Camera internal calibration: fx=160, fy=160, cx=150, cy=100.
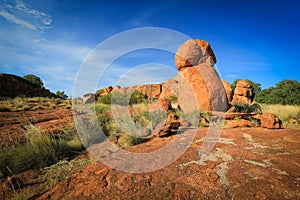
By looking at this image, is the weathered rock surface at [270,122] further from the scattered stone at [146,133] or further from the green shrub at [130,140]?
the green shrub at [130,140]

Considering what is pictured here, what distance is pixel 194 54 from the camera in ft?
32.2

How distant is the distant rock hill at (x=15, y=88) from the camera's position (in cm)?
2220

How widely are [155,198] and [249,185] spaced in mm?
965

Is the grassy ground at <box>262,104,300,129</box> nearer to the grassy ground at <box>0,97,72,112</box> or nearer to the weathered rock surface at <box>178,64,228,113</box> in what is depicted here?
the weathered rock surface at <box>178,64,228,113</box>

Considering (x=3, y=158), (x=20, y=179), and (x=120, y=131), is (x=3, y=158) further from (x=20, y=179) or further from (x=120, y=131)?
(x=120, y=131)

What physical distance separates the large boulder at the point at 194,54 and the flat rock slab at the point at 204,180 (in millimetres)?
7967

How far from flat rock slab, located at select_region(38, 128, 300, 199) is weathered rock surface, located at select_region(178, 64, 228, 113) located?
5811 mm

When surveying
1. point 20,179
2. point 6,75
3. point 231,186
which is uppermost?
point 6,75

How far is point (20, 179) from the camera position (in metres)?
2.47

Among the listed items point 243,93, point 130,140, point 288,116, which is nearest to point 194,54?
point 288,116

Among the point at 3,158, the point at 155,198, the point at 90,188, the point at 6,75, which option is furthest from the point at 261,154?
the point at 6,75

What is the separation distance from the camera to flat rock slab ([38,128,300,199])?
1.55 m

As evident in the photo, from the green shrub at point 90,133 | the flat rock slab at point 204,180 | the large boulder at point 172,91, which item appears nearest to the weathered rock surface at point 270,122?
the flat rock slab at point 204,180

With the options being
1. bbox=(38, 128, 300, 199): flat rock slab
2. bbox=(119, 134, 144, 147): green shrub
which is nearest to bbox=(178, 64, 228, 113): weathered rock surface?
bbox=(119, 134, 144, 147): green shrub
